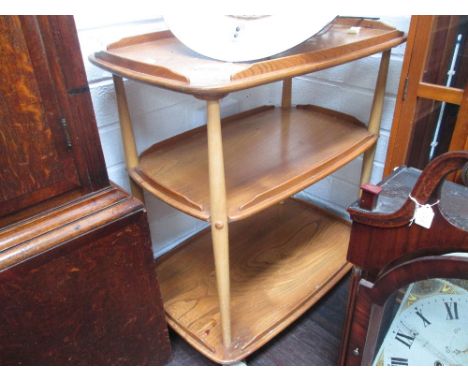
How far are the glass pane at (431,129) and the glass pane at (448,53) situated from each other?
0.05 metres

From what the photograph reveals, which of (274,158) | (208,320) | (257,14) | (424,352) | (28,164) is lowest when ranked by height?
(208,320)

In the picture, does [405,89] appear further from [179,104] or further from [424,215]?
[179,104]

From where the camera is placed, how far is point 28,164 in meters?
0.61

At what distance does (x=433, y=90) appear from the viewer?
2.55 ft

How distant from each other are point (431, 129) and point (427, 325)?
41 centimetres

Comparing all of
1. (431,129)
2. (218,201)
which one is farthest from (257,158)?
(431,129)

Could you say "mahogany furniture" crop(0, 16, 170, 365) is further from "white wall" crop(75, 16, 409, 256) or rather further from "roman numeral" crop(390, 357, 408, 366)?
"roman numeral" crop(390, 357, 408, 366)

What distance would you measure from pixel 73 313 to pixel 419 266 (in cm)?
57

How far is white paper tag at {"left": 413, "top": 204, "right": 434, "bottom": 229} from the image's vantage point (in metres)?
0.52

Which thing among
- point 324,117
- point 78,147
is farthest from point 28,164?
point 324,117

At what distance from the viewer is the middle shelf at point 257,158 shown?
0.78m

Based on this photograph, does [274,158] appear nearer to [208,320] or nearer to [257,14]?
[257,14]

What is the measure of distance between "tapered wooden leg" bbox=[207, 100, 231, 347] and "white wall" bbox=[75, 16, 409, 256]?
37 cm

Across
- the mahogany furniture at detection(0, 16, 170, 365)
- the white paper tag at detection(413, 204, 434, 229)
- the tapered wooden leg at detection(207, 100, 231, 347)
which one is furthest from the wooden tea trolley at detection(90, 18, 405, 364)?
the white paper tag at detection(413, 204, 434, 229)
